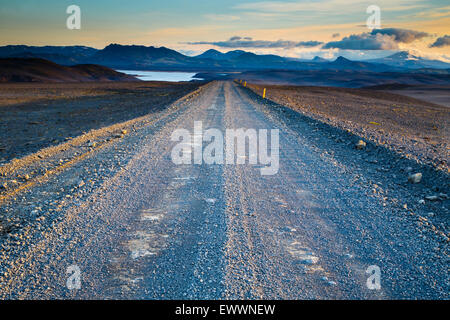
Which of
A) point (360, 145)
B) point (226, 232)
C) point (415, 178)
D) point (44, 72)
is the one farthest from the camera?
point (44, 72)

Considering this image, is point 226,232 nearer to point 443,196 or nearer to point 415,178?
point 443,196

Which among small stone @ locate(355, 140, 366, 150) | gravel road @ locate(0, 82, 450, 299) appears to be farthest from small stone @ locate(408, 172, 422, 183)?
small stone @ locate(355, 140, 366, 150)

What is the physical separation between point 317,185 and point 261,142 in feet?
13.6

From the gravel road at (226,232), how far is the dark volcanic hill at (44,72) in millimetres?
79536

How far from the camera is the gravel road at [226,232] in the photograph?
11.7 ft

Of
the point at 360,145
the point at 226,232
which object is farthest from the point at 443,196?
the point at 226,232

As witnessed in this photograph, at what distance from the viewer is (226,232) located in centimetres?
473

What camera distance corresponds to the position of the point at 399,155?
873 centimetres

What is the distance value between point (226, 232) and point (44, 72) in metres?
95.1

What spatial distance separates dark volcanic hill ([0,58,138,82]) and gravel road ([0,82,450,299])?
79536 mm

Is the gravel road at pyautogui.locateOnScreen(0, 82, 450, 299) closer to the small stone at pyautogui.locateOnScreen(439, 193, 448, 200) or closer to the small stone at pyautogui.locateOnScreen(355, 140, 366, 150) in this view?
the small stone at pyautogui.locateOnScreen(439, 193, 448, 200)

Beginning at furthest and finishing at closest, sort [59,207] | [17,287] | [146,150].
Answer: [146,150] → [59,207] → [17,287]
